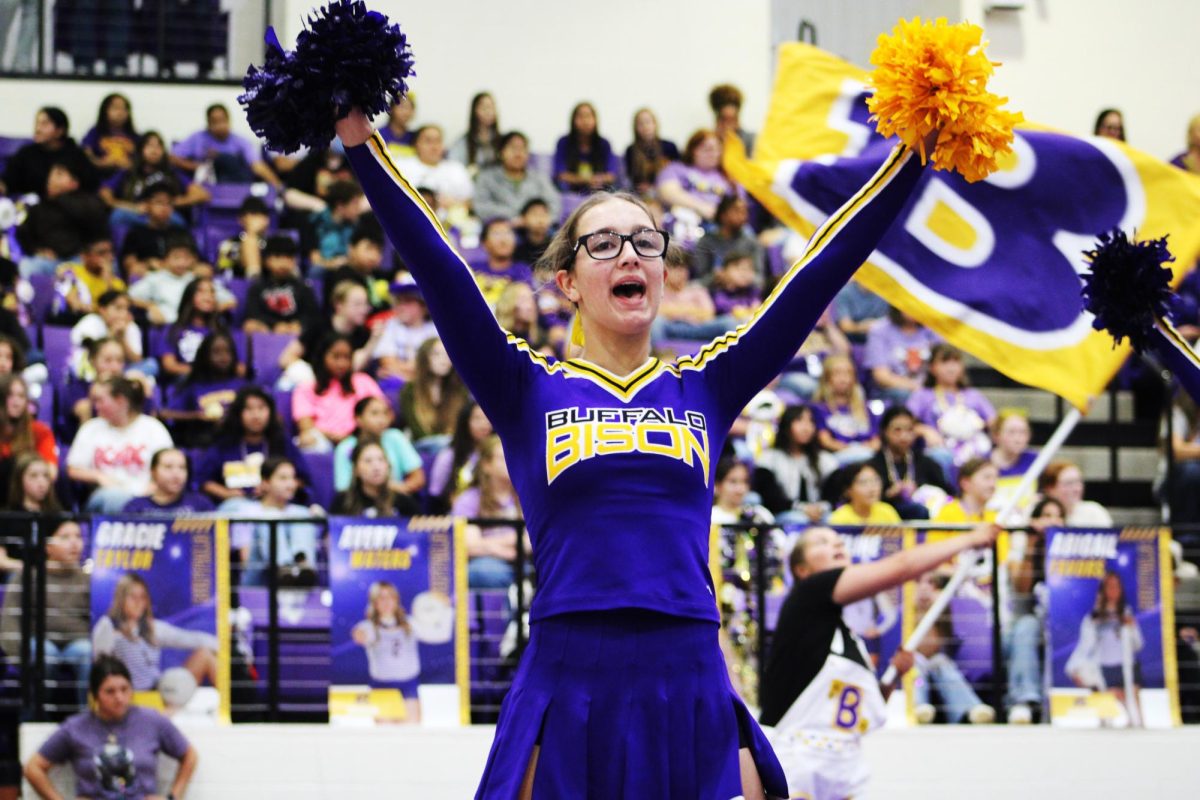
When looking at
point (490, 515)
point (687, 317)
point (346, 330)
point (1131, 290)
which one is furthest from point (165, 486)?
point (1131, 290)

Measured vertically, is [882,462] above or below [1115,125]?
below

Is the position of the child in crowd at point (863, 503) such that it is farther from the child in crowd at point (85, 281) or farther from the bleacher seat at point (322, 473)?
the child in crowd at point (85, 281)

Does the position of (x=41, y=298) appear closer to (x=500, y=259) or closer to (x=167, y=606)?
(x=500, y=259)

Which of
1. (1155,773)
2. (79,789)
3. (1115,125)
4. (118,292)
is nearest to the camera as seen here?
(79,789)

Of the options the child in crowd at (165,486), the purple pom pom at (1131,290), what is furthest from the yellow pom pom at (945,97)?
the child in crowd at (165,486)

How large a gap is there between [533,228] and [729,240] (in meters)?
1.21

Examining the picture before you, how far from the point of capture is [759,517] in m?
8.64

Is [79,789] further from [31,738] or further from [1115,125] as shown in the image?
[1115,125]

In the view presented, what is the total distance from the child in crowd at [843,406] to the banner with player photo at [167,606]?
11.2ft

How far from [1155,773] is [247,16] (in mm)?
8321

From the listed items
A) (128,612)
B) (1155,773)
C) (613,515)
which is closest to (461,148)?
(128,612)

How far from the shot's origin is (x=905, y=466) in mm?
9398

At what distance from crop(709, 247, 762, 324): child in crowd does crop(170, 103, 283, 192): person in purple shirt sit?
301 cm

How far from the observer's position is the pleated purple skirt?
2982mm
